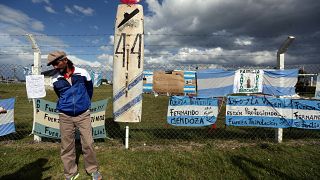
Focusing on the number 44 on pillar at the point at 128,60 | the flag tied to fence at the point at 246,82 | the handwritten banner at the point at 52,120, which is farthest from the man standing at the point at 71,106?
the flag tied to fence at the point at 246,82

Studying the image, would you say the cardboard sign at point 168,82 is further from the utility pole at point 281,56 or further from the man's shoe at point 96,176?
the man's shoe at point 96,176

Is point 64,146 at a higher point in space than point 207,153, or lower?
higher

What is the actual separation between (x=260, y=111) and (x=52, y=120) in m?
5.04

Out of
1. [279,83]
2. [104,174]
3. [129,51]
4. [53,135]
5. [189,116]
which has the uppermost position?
[129,51]

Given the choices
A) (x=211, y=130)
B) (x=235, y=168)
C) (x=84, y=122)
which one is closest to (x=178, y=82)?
(x=211, y=130)

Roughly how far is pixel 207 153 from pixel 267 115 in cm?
195

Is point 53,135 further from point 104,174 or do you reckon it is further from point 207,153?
point 207,153

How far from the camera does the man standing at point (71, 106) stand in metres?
4.38

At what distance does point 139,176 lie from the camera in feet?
15.8

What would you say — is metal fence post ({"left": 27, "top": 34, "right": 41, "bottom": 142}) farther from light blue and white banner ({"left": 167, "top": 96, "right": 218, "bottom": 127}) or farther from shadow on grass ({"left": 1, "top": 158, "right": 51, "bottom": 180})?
light blue and white banner ({"left": 167, "top": 96, "right": 218, "bottom": 127})

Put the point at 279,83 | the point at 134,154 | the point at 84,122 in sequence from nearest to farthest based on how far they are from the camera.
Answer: the point at 84,122
the point at 134,154
the point at 279,83

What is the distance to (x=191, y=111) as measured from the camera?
264 inches

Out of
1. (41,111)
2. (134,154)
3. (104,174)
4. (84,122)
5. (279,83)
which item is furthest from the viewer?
(279,83)

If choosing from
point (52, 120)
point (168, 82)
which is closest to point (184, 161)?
point (168, 82)
